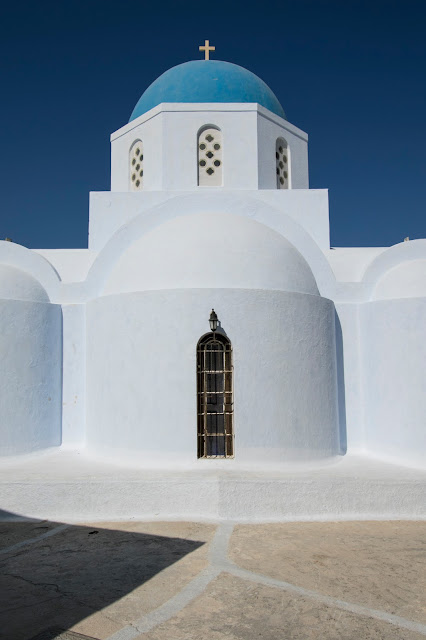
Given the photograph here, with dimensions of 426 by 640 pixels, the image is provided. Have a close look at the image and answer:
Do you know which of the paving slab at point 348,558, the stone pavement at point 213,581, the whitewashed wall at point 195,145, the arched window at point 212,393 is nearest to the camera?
the stone pavement at point 213,581

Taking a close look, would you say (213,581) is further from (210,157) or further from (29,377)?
(210,157)

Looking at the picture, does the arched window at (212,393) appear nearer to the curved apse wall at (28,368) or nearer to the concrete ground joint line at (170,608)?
the concrete ground joint line at (170,608)

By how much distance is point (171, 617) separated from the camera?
4.32 metres

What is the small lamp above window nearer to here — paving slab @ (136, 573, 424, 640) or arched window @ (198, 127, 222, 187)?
paving slab @ (136, 573, 424, 640)

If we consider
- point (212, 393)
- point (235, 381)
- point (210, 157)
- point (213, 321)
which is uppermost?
point (210, 157)

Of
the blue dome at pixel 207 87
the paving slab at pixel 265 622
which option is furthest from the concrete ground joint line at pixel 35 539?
the blue dome at pixel 207 87

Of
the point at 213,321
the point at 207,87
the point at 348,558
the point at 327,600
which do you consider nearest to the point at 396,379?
the point at 213,321

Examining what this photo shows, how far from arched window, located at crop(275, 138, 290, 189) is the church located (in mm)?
592

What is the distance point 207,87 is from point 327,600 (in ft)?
32.2

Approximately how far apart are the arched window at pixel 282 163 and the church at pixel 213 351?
59cm

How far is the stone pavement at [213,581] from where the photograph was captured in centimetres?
414

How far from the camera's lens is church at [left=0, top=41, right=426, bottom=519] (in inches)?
281

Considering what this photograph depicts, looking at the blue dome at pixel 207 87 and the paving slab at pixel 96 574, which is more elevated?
the blue dome at pixel 207 87

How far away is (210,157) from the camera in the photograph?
10594 mm
